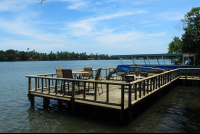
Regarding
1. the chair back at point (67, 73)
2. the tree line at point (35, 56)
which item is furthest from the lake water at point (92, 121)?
the tree line at point (35, 56)

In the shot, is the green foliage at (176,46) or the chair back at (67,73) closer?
the chair back at (67,73)

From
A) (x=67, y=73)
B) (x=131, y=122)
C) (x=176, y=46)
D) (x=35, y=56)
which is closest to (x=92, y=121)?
(x=131, y=122)

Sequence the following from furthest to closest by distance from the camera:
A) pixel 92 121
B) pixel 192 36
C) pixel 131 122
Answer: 1. pixel 192 36
2. pixel 92 121
3. pixel 131 122

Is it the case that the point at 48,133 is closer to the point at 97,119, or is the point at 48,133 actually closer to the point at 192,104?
the point at 97,119

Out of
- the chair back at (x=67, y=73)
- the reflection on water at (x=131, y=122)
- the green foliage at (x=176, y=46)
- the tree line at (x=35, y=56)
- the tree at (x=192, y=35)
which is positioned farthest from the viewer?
the tree line at (x=35, y=56)

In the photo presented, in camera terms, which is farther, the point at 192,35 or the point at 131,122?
the point at 192,35

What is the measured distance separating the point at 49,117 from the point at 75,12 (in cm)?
1761

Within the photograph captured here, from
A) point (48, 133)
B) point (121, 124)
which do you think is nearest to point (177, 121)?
point (121, 124)

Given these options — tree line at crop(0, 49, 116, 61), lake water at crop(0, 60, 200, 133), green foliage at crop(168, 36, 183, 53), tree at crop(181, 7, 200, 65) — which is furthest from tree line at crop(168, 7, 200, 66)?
tree line at crop(0, 49, 116, 61)

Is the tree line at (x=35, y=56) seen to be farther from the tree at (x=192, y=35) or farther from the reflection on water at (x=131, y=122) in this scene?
the reflection on water at (x=131, y=122)

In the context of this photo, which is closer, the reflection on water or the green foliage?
the reflection on water

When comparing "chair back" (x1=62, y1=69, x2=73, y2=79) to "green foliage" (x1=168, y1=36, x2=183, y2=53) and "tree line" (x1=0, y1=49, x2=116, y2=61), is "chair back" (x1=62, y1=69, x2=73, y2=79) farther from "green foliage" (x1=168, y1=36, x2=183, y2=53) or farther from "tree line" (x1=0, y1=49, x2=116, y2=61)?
"tree line" (x1=0, y1=49, x2=116, y2=61)

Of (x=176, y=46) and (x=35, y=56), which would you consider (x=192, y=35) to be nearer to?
(x=176, y=46)

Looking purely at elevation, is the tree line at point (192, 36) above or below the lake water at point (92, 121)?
above
